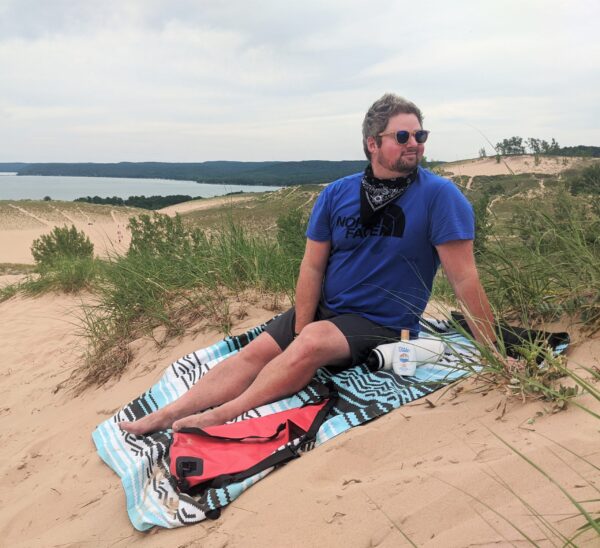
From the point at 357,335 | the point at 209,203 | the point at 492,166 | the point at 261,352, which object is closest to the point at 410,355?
the point at 357,335

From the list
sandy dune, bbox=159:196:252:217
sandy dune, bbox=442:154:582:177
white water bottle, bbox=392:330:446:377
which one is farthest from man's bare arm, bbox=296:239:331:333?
sandy dune, bbox=159:196:252:217

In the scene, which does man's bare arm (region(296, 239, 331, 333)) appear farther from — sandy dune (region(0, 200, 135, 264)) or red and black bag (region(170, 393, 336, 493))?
sandy dune (region(0, 200, 135, 264))

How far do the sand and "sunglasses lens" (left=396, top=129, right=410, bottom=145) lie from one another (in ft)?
4.02

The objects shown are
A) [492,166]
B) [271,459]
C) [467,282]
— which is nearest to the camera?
[271,459]

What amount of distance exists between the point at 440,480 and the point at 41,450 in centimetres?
259

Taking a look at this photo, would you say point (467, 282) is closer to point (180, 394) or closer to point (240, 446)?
point (240, 446)

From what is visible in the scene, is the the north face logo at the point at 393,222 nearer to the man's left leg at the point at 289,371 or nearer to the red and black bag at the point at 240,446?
the man's left leg at the point at 289,371

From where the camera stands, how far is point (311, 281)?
326 cm

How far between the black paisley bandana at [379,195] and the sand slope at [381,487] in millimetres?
987

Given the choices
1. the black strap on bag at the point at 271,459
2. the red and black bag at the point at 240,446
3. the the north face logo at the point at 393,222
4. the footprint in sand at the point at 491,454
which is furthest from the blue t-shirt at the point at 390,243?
the footprint in sand at the point at 491,454

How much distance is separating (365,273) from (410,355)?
0.49m

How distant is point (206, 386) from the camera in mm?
3082

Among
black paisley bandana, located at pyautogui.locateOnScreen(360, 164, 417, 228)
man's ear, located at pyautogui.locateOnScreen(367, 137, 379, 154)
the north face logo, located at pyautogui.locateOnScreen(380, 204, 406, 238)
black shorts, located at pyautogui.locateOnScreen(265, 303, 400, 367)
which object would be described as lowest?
black shorts, located at pyautogui.locateOnScreen(265, 303, 400, 367)

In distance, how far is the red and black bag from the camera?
2428 mm
